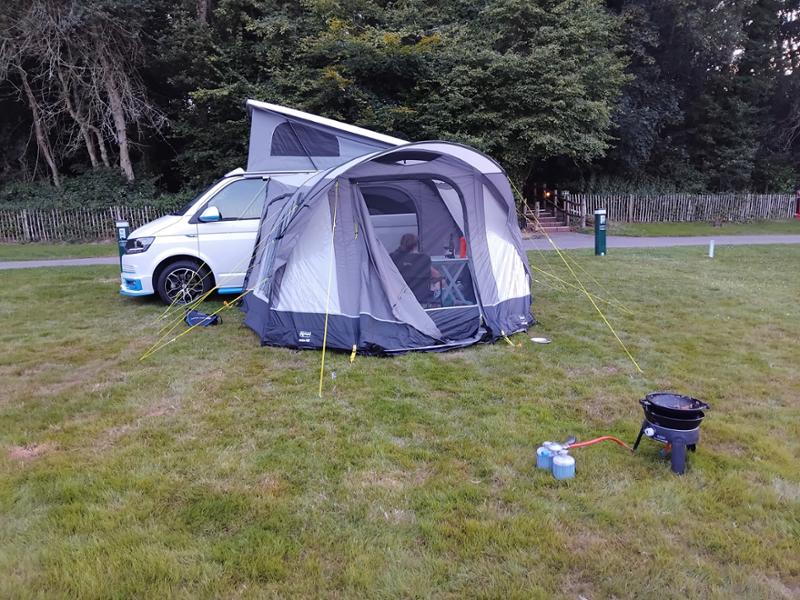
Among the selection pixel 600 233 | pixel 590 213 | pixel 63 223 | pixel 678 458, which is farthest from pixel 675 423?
pixel 63 223

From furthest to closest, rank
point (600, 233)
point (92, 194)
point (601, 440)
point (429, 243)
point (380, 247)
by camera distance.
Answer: point (92, 194)
point (600, 233)
point (429, 243)
point (380, 247)
point (601, 440)

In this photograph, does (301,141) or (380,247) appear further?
(301,141)

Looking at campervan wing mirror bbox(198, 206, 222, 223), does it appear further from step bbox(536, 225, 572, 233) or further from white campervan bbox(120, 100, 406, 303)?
step bbox(536, 225, 572, 233)

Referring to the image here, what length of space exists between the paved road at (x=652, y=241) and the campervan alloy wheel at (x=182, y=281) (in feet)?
26.5

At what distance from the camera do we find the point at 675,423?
3.19 metres

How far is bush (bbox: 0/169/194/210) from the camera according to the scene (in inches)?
651

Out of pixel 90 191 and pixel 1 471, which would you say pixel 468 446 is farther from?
pixel 90 191

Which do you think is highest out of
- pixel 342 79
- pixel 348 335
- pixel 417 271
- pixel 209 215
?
Result: pixel 342 79

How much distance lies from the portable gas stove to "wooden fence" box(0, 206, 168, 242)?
51.2ft

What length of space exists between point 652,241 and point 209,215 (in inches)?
477

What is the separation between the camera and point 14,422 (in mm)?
4055

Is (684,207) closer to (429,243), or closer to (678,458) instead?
(429,243)

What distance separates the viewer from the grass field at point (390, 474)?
Answer: 2.49 m

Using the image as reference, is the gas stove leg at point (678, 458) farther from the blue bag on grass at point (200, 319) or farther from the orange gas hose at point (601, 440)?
the blue bag on grass at point (200, 319)
